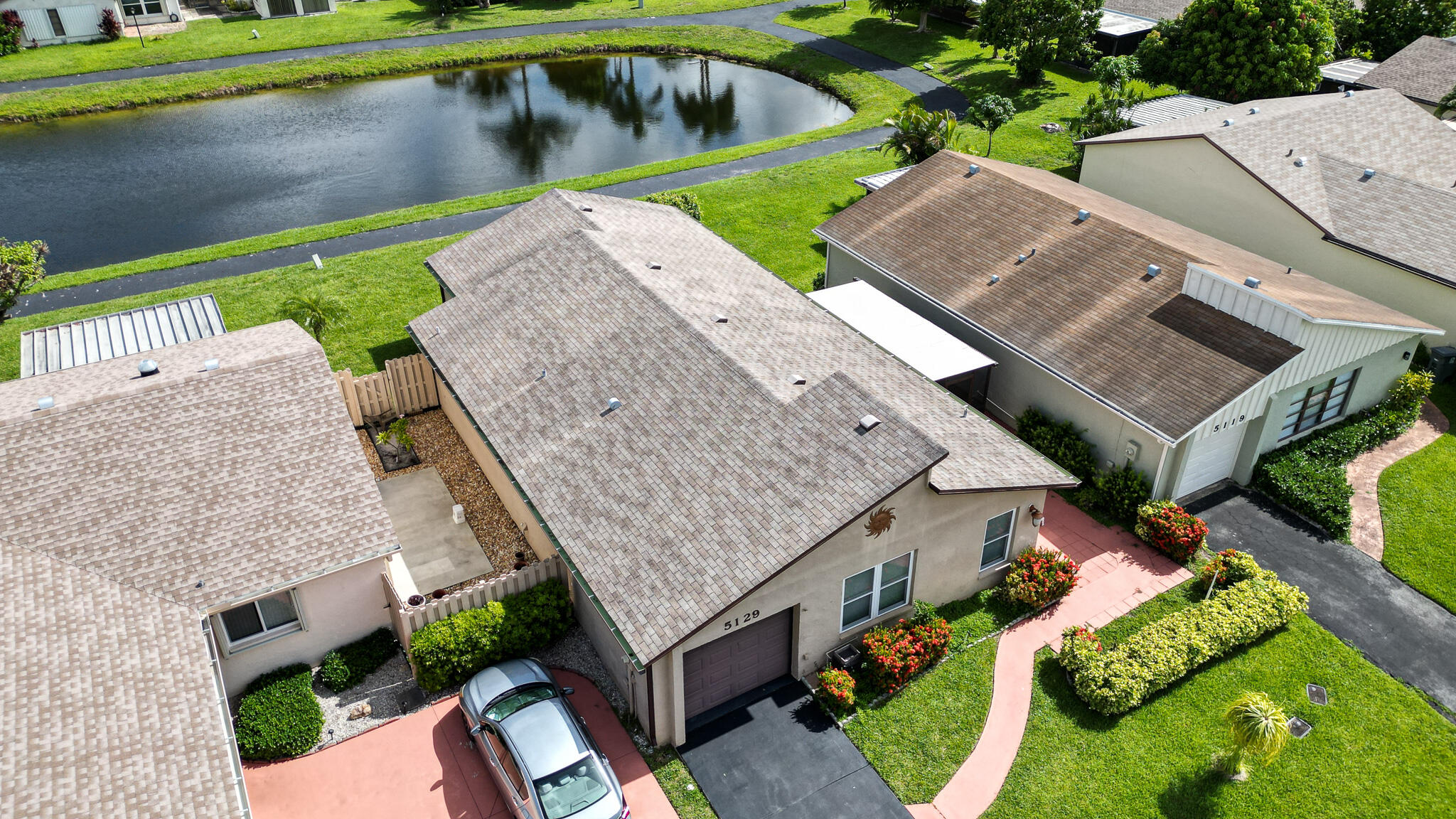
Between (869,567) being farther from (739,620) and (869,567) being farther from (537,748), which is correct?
(537,748)

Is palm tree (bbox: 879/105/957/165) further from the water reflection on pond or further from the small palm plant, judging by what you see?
the small palm plant

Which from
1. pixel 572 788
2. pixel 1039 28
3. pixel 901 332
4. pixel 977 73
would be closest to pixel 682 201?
pixel 901 332

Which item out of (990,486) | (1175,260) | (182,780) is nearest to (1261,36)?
(1175,260)

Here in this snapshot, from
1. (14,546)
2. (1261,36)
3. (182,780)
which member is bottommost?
(182,780)

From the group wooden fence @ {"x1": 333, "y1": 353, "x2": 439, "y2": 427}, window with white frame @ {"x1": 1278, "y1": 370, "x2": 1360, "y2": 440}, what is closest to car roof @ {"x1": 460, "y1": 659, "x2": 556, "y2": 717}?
wooden fence @ {"x1": 333, "y1": 353, "x2": 439, "y2": 427}

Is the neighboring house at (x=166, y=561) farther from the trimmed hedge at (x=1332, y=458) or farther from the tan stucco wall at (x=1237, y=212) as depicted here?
the tan stucco wall at (x=1237, y=212)

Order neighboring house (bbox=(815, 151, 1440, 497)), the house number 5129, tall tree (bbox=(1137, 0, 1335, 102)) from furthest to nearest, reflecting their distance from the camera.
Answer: tall tree (bbox=(1137, 0, 1335, 102)) < neighboring house (bbox=(815, 151, 1440, 497)) < the house number 5129

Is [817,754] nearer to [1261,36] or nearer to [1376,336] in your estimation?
[1376,336]
